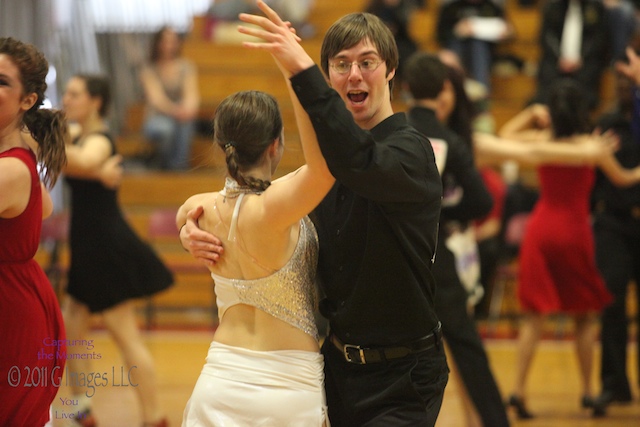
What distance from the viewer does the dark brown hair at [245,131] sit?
2.46 metres

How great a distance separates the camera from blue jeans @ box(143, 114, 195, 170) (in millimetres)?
9359

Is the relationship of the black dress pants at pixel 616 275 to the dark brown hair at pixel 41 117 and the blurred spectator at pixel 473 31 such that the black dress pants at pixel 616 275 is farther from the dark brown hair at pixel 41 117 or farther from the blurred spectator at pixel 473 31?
the dark brown hair at pixel 41 117

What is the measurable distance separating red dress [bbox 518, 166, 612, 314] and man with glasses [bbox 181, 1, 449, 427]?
3.03 metres

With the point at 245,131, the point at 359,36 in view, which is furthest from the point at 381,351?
the point at 359,36

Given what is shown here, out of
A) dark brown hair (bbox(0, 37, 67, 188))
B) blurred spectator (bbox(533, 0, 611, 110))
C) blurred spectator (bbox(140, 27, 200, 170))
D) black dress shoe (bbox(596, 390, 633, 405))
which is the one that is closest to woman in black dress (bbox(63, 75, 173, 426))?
dark brown hair (bbox(0, 37, 67, 188))

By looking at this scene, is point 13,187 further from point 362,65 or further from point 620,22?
point 620,22

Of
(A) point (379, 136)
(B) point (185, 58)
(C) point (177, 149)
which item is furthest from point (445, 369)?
(B) point (185, 58)

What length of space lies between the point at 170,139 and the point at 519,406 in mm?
5407

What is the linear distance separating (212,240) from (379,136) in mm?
558

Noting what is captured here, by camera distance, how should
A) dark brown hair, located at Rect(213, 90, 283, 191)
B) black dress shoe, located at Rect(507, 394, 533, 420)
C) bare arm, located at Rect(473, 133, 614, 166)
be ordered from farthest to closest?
black dress shoe, located at Rect(507, 394, 533, 420) → bare arm, located at Rect(473, 133, 614, 166) → dark brown hair, located at Rect(213, 90, 283, 191)

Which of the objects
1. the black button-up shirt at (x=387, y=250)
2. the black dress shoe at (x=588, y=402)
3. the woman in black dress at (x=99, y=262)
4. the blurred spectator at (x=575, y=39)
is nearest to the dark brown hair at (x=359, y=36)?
the black button-up shirt at (x=387, y=250)

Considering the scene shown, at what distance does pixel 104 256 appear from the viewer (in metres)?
4.79

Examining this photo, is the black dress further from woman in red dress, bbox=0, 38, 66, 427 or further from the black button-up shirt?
the black button-up shirt

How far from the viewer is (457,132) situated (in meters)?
4.61
